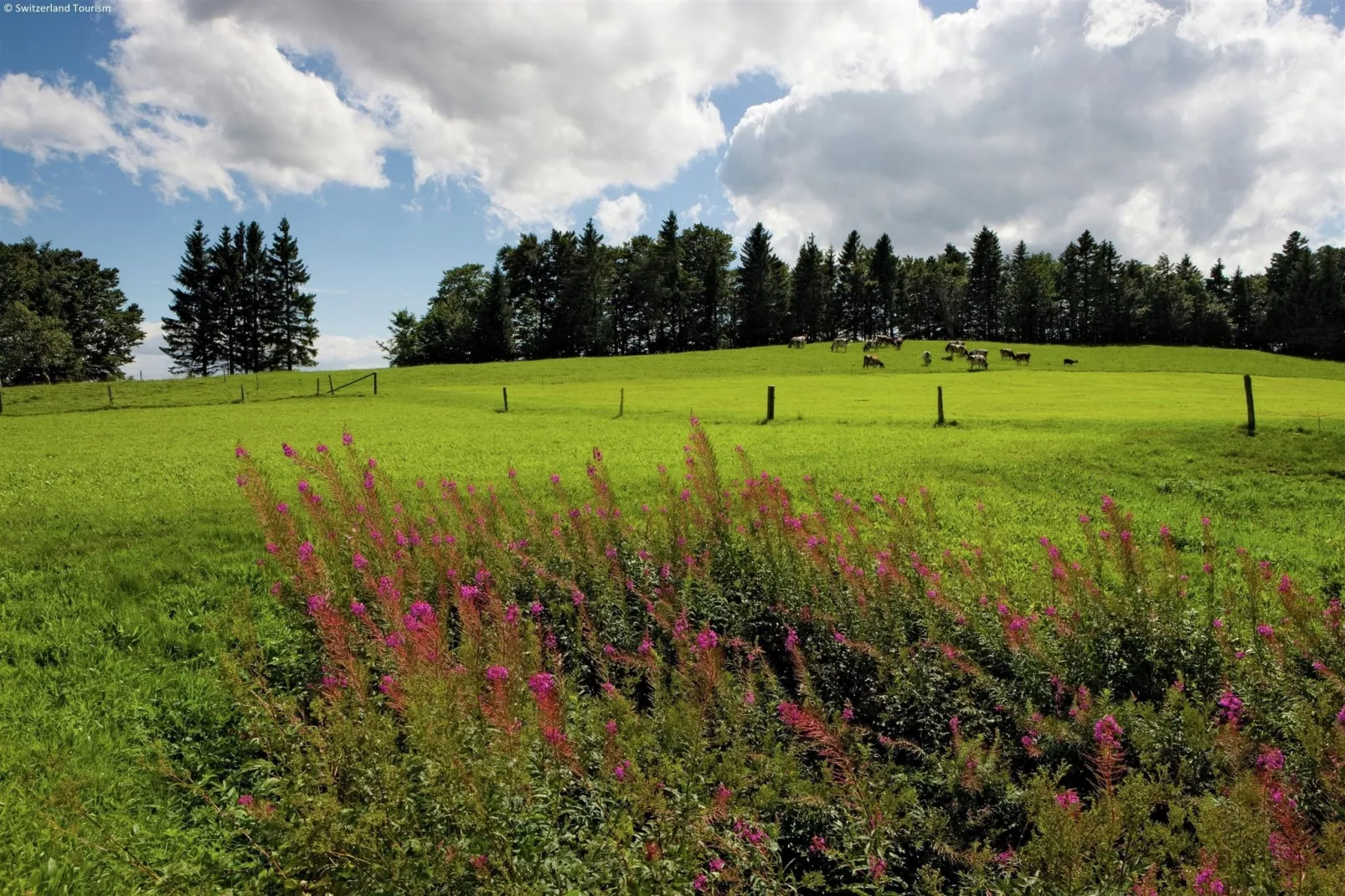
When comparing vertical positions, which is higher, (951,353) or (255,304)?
(255,304)

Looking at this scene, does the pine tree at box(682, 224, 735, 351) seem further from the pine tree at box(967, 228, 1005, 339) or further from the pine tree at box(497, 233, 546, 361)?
the pine tree at box(967, 228, 1005, 339)

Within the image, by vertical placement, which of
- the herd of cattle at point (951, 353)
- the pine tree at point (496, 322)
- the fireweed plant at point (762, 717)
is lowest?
the fireweed plant at point (762, 717)

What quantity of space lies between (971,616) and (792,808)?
2.23 m

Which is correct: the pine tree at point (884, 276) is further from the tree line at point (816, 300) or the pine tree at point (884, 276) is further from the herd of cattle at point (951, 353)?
the herd of cattle at point (951, 353)

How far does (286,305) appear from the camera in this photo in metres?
77.4

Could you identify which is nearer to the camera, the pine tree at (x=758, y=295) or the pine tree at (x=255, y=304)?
the pine tree at (x=255, y=304)

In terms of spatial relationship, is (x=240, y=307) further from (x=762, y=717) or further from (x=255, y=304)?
(x=762, y=717)

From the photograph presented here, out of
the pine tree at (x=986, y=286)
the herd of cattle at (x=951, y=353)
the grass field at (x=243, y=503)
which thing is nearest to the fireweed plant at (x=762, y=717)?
the grass field at (x=243, y=503)

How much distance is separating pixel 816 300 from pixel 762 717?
283ft

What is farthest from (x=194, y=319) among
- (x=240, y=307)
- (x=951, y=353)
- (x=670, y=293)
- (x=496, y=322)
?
(x=951, y=353)

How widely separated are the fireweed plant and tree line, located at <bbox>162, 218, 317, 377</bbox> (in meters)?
83.2

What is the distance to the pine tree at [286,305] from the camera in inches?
3027

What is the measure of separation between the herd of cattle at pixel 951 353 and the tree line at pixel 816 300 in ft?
25.2

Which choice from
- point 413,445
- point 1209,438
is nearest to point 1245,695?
point 1209,438
